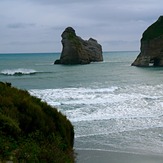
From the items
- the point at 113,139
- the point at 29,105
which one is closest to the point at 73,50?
the point at 113,139

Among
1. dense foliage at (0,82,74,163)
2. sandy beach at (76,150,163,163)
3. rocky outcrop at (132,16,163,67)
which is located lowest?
sandy beach at (76,150,163,163)

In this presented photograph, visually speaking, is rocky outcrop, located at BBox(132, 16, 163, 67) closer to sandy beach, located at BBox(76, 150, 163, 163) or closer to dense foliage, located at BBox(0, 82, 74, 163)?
sandy beach, located at BBox(76, 150, 163, 163)

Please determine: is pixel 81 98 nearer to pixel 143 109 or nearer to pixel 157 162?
pixel 143 109

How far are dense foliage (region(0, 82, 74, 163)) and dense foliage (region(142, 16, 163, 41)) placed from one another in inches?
3191

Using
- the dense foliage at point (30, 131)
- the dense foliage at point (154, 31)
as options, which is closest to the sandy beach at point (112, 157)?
the dense foliage at point (30, 131)

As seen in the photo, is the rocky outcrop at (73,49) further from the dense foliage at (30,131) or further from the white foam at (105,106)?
the dense foliage at (30,131)

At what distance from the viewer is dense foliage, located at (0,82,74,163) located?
791cm

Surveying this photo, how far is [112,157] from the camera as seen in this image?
14.2m

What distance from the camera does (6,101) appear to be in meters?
9.65

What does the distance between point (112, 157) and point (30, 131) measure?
556cm

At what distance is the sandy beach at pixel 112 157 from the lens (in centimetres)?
1368

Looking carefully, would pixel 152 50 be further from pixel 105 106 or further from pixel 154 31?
pixel 105 106

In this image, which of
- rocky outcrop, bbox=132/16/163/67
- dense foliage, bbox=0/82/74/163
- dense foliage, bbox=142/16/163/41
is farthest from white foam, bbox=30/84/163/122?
dense foliage, bbox=142/16/163/41

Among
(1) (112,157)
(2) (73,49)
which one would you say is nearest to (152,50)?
(2) (73,49)
